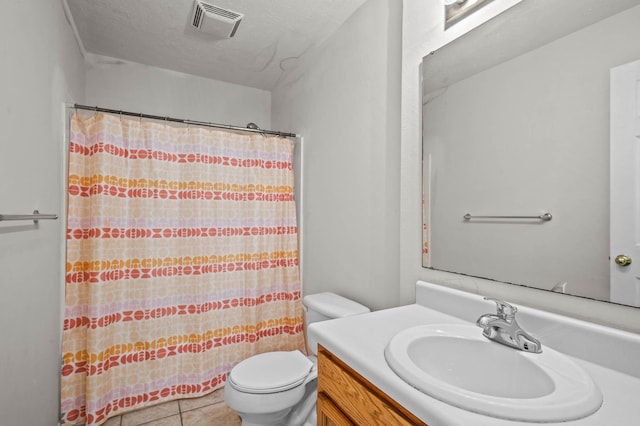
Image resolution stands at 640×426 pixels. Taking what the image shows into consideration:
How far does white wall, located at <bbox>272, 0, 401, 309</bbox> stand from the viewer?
1452 mm

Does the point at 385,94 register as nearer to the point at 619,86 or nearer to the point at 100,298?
the point at 619,86

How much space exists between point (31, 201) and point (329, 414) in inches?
56.2

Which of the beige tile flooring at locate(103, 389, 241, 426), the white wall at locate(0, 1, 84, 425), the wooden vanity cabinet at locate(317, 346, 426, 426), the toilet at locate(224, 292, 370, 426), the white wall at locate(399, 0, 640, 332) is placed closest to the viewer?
the wooden vanity cabinet at locate(317, 346, 426, 426)

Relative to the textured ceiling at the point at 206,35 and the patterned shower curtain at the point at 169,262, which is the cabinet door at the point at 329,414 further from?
the textured ceiling at the point at 206,35

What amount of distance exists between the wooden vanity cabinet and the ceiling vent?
1.87m

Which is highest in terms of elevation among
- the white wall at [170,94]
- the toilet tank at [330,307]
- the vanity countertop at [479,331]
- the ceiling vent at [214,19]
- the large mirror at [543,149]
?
the ceiling vent at [214,19]

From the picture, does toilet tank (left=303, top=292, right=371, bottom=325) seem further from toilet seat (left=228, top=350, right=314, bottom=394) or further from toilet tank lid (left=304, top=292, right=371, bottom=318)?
toilet seat (left=228, top=350, right=314, bottom=394)

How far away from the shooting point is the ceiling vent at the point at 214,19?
1.70 meters

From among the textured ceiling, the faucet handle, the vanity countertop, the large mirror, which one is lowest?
the vanity countertop

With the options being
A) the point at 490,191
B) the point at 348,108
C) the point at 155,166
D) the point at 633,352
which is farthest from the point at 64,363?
the point at 633,352

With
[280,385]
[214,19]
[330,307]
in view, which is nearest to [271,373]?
[280,385]

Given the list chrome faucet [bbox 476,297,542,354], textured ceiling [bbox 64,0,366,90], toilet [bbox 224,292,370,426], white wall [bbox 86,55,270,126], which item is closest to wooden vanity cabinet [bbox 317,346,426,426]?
chrome faucet [bbox 476,297,542,354]

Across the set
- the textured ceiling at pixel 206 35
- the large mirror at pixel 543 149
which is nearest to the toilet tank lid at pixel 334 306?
the large mirror at pixel 543 149

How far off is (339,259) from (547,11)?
1.41m
